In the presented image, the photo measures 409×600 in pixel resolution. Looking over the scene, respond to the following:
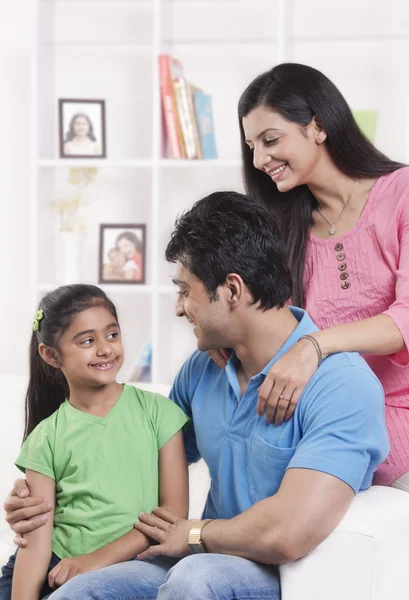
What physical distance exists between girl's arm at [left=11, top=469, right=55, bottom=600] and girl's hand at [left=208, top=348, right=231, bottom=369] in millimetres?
452

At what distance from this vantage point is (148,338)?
4379 millimetres

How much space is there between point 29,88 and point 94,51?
0.34 metres

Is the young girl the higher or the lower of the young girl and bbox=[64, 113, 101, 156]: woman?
the lower

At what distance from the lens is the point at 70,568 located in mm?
1827

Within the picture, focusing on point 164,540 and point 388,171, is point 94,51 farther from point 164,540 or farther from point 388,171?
point 164,540

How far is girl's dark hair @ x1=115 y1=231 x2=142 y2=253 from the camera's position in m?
4.19

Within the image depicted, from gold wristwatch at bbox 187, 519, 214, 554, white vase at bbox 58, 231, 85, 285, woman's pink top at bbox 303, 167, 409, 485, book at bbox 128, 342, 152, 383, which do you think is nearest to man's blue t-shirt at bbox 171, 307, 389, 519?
gold wristwatch at bbox 187, 519, 214, 554

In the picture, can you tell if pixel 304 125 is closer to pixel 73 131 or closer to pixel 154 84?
pixel 154 84

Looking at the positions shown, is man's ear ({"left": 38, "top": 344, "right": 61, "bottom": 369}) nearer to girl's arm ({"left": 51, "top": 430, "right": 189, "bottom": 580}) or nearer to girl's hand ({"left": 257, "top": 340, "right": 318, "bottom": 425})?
girl's arm ({"left": 51, "top": 430, "right": 189, "bottom": 580})

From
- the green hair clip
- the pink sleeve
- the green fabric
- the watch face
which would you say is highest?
the pink sleeve

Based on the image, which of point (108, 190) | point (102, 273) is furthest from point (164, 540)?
point (108, 190)

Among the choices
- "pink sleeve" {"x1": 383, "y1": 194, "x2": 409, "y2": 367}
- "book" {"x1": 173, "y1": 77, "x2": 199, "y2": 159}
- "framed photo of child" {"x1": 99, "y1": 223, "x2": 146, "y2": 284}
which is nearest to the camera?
"pink sleeve" {"x1": 383, "y1": 194, "x2": 409, "y2": 367}

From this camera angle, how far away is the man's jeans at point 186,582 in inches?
63.3

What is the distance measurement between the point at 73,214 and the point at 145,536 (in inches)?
100
